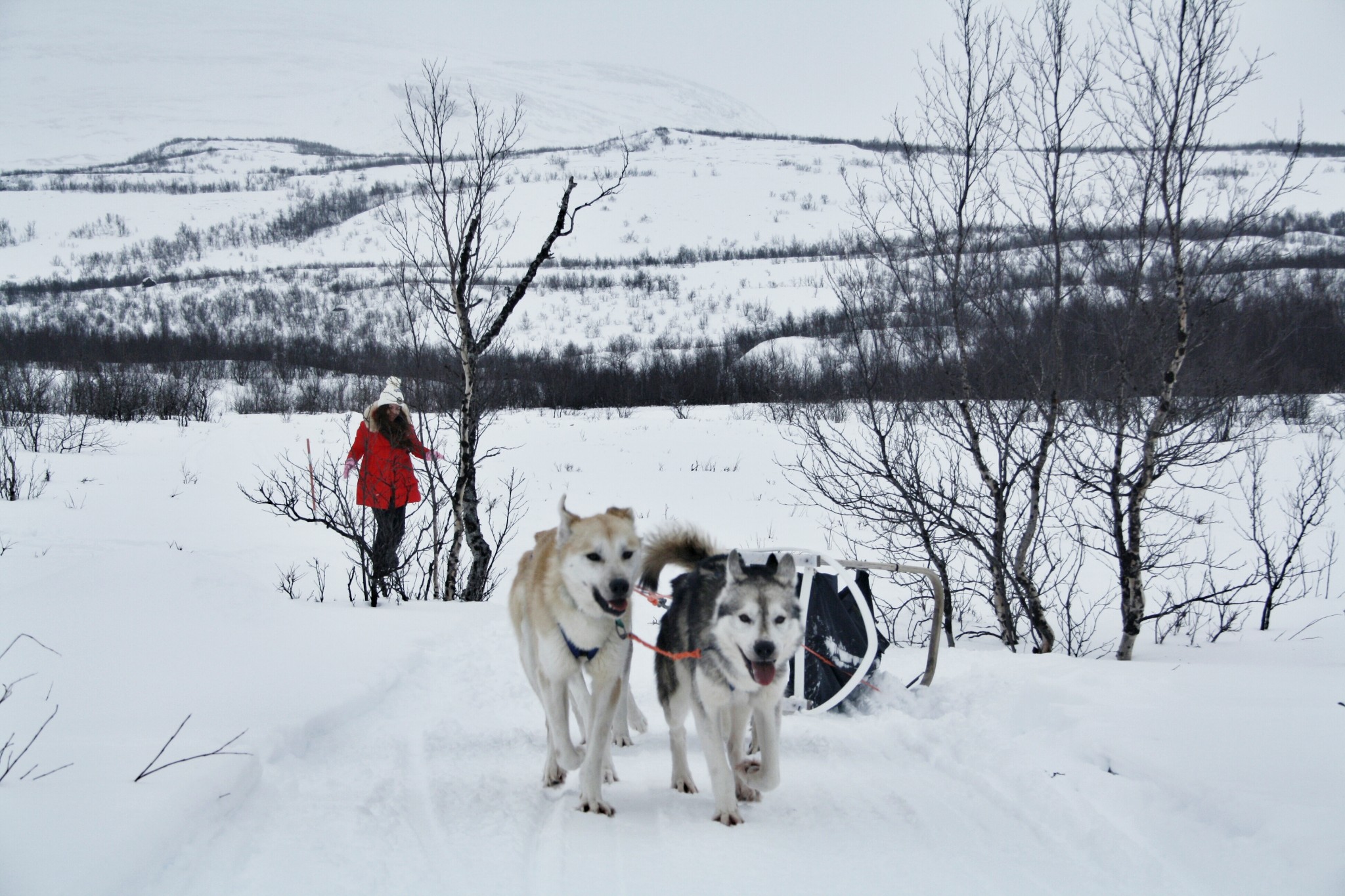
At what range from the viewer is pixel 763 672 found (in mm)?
3156

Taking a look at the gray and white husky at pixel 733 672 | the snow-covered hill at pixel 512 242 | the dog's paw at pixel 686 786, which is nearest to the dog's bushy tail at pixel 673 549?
the gray and white husky at pixel 733 672

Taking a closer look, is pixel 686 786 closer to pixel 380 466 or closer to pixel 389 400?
pixel 380 466

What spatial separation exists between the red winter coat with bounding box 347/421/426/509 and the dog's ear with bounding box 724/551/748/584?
461cm

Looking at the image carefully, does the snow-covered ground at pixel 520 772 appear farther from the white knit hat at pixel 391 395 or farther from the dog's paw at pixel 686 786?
the white knit hat at pixel 391 395

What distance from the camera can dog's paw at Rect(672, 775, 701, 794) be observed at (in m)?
3.61

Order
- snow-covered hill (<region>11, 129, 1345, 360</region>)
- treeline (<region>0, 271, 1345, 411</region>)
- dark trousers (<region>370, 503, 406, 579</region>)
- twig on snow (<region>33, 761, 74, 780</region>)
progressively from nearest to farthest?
twig on snow (<region>33, 761, 74, 780</region>) → treeline (<region>0, 271, 1345, 411</region>) → dark trousers (<region>370, 503, 406, 579</region>) → snow-covered hill (<region>11, 129, 1345, 360</region>)

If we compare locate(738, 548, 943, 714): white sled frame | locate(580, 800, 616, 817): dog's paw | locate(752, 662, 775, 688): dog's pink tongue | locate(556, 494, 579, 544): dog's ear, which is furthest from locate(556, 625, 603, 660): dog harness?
locate(738, 548, 943, 714): white sled frame

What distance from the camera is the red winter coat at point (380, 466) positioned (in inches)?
285

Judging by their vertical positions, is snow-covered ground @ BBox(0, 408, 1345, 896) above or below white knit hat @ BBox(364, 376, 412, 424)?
below

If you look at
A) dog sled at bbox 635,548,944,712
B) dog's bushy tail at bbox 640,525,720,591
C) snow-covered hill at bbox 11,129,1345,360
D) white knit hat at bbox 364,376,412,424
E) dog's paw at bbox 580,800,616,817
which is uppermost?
snow-covered hill at bbox 11,129,1345,360

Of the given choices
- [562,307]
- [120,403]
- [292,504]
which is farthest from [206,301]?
[292,504]

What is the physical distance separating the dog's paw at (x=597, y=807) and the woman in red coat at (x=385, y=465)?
14.5 ft

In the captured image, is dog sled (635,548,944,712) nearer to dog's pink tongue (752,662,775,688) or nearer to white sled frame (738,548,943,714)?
white sled frame (738,548,943,714)

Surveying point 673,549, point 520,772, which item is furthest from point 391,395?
point 520,772
